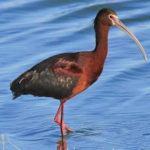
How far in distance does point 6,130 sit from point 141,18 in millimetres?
6805

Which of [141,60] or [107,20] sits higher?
[107,20]

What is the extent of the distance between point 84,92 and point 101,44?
2.23 m

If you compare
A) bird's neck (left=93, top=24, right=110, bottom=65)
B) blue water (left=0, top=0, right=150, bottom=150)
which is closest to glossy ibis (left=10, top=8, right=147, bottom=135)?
bird's neck (left=93, top=24, right=110, bottom=65)

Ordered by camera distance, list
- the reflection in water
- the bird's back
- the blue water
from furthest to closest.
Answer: the blue water, the bird's back, the reflection in water

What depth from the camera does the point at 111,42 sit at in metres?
15.1

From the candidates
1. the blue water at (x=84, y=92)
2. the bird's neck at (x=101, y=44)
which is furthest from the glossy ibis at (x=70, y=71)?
the blue water at (x=84, y=92)

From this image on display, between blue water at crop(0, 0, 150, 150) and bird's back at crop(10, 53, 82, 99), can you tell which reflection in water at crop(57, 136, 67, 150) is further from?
bird's back at crop(10, 53, 82, 99)

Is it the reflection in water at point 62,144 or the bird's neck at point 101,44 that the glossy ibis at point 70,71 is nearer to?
the bird's neck at point 101,44

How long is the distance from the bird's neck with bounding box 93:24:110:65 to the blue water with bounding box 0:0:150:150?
3.60 ft

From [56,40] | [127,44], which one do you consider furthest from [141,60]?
[56,40]

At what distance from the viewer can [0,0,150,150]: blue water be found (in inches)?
418

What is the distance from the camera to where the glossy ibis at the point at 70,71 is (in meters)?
10.4

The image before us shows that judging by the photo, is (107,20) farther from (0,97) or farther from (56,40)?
(56,40)

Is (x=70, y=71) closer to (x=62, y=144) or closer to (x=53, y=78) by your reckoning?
(x=53, y=78)
